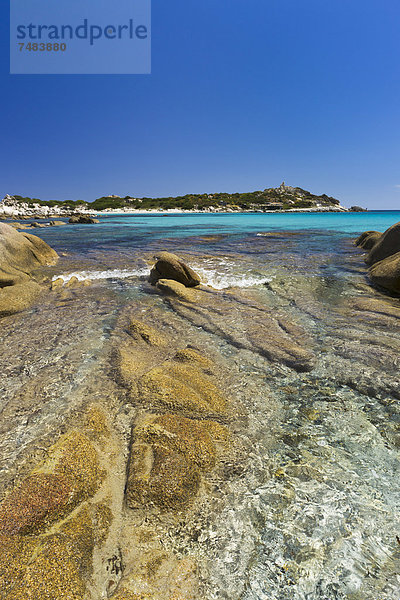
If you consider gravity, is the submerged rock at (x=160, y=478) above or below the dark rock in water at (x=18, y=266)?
below

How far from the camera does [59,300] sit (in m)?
7.92

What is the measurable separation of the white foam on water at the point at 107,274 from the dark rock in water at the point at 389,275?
7.80 metres

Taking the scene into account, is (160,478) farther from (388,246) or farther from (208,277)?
(388,246)

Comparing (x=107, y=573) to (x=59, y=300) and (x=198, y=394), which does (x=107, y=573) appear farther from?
(x=59, y=300)

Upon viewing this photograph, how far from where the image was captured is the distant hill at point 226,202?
352 ft

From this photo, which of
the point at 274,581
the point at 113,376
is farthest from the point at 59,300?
the point at 274,581

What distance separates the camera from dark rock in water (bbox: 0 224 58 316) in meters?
7.26

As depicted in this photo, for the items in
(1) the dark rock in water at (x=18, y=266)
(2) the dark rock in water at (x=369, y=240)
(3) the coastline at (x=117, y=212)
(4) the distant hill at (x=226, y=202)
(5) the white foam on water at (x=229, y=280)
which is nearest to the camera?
(1) the dark rock in water at (x=18, y=266)

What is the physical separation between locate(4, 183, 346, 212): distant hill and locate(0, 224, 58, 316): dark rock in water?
9529 centimetres

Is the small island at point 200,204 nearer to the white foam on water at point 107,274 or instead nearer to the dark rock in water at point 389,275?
the white foam on water at point 107,274

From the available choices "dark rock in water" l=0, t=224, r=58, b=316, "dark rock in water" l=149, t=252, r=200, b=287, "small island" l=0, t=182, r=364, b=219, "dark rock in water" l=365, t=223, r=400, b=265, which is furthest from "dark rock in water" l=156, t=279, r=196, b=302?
"small island" l=0, t=182, r=364, b=219

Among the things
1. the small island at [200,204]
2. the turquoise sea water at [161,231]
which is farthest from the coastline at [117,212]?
the turquoise sea water at [161,231]

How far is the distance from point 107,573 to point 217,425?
5.17ft

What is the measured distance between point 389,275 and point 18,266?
12.3 m
